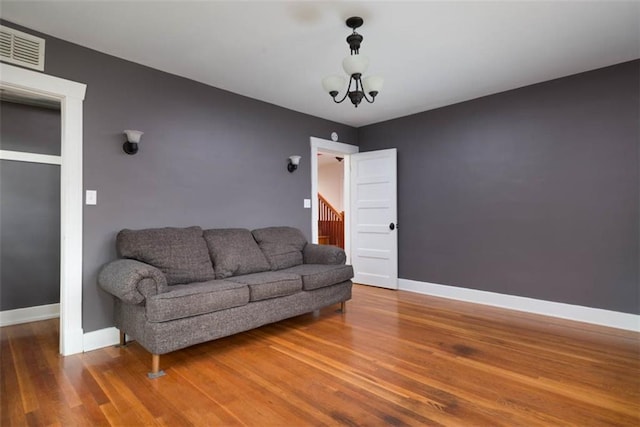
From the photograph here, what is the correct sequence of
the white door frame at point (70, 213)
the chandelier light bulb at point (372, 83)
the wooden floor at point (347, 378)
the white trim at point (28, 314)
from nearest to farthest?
the wooden floor at point (347, 378) → the chandelier light bulb at point (372, 83) → the white door frame at point (70, 213) → the white trim at point (28, 314)

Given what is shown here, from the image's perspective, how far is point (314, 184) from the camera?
4590 mm

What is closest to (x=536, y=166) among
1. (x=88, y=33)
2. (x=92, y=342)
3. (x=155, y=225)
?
(x=155, y=225)

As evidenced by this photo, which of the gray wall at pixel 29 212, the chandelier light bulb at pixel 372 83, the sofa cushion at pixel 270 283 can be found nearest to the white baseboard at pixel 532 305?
the sofa cushion at pixel 270 283

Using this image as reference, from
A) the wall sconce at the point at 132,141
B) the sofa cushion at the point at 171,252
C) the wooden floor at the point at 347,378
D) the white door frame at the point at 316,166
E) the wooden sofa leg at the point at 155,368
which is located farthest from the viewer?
the white door frame at the point at 316,166

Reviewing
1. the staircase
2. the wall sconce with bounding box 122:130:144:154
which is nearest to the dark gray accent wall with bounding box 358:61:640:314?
the staircase

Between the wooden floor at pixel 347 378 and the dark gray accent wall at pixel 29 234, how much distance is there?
0.47 metres

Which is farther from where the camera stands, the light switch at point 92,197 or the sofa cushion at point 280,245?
the sofa cushion at point 280,245

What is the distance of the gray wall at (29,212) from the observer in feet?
11.3

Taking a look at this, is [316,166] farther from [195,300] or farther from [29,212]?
[29,212]

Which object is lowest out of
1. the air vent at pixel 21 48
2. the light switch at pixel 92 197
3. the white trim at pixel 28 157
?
the light switch at pixel 92 197

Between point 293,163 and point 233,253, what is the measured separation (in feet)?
5.09

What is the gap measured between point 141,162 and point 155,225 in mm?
595

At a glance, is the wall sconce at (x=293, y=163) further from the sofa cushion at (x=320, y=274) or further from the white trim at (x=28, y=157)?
the white trim at (x=28, y=157)

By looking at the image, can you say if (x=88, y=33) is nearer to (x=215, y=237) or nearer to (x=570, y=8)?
(x=215, y=237)
